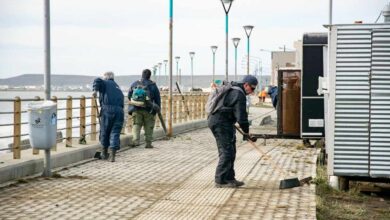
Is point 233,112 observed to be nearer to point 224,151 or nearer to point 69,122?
point 224,151

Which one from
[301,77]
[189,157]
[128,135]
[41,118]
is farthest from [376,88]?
[128,135]

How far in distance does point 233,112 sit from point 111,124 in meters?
4.10

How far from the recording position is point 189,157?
48.8 ft

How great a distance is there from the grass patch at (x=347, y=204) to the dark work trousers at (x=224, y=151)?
129cm

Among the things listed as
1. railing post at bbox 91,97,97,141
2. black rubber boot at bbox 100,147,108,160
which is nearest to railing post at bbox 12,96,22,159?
black rubber boot at bbox 100,147,108,160

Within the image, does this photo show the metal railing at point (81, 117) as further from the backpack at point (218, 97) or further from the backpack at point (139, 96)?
the backpack at point (218, 97)

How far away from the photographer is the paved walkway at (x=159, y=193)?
8031 millimetres

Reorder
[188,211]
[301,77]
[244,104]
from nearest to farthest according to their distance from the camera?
[188,211]
[244,104]
[301,77]

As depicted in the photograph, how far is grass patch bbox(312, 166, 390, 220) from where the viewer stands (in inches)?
339

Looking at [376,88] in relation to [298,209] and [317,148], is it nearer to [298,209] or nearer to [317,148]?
[298,209]

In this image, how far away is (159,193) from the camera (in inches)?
378

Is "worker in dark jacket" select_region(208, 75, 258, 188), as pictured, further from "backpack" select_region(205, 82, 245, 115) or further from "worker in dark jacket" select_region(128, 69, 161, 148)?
"worker in dark jacket" select_region(128, 69, 161, 148)

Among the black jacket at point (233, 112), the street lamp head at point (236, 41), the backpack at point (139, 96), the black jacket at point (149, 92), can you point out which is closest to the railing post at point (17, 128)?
the black jacket at point (233, 112)

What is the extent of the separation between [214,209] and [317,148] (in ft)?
31.1
